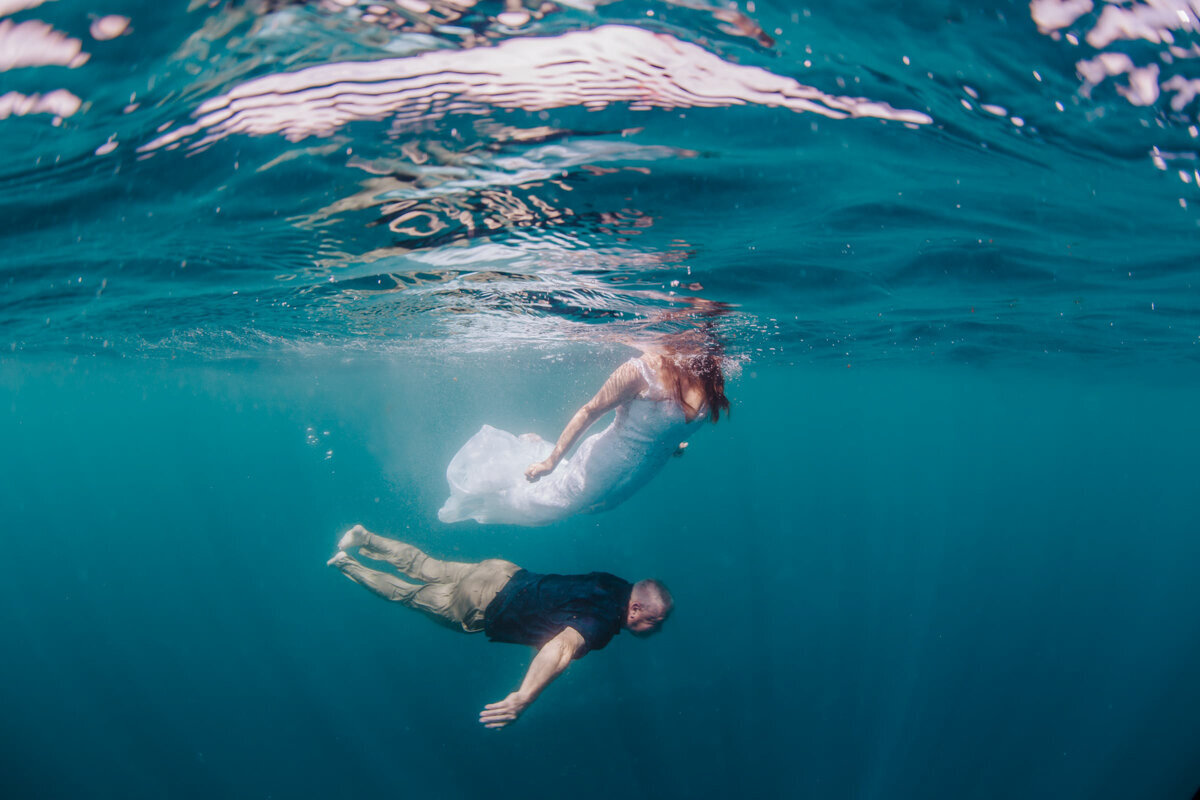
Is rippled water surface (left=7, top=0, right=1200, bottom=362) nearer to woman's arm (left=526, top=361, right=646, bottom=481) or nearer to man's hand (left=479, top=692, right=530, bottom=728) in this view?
woman's arm (left=526, top=361, right=646, bottom=481)

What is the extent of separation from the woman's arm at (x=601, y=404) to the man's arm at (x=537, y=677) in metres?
2.06

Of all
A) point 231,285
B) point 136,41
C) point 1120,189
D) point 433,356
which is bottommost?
point 433,356

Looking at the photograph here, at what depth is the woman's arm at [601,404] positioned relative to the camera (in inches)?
244

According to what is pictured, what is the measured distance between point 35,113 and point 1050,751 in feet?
74.1

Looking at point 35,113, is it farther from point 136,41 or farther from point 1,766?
point 1,766

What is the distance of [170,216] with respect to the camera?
6910mm

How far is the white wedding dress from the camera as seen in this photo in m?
6.48

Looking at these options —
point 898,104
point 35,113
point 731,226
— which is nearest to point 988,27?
point 898,104

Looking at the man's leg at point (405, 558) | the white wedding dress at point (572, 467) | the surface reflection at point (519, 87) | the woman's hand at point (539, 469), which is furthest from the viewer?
the man's leg at point (405, 558)

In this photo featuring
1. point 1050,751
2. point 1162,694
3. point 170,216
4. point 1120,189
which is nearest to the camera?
point 1120,189

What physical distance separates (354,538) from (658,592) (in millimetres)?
5963

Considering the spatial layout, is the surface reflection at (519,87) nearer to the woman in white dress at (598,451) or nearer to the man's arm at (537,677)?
the woman in white dress at (598,451)

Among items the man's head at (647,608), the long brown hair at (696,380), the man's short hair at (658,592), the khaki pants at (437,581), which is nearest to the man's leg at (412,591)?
the khaki pants at (437,581)

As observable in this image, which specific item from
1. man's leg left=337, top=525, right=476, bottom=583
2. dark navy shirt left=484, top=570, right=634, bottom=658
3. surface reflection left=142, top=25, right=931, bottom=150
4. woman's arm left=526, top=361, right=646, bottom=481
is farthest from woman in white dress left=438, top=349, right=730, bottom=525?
surface reflection left=142, top=25, right=931, bottom=150
